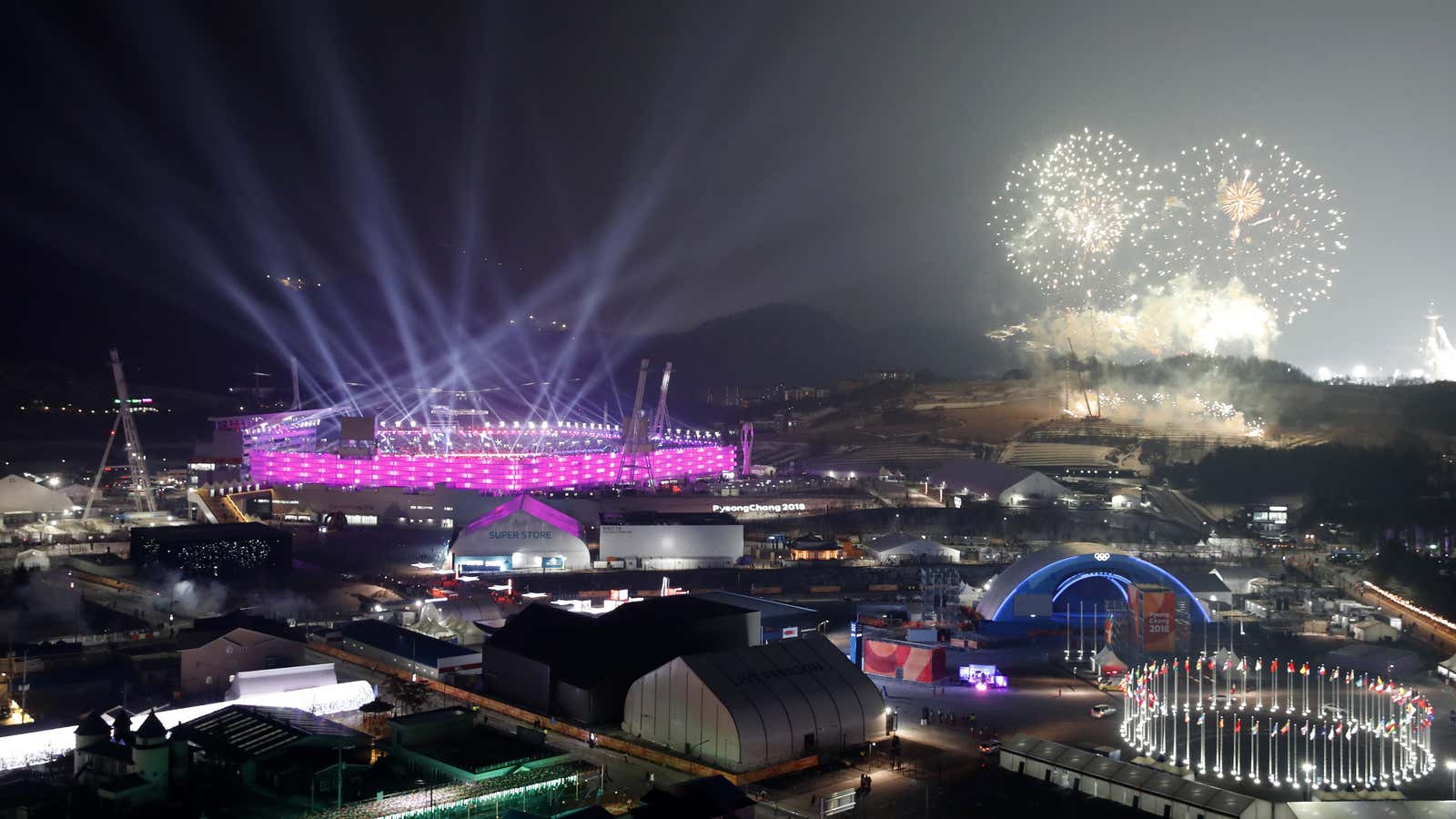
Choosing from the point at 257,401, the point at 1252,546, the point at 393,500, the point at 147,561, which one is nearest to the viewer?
the point at 147,561

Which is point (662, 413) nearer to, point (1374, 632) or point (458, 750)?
point (1374, 632)

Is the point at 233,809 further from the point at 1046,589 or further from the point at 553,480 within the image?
the point at 553,480

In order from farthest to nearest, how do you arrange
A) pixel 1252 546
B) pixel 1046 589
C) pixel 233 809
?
pixel 1252 546 < pixel 1046 589 < pixel 233 809

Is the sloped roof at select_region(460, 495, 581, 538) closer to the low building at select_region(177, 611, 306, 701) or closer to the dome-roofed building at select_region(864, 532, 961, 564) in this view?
the dome-roofed building at select_region(864, 532, 961, 564)

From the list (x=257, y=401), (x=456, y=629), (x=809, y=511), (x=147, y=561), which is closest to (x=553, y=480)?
(x=809, y=511)

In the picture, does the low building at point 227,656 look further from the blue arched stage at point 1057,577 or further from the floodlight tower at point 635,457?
the floodlight tower at point 635,457

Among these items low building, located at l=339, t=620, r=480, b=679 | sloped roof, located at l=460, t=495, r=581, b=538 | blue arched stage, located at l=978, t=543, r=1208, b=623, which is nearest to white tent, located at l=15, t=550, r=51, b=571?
sloped roof, located at l=460, t=495, r=581, b=538
